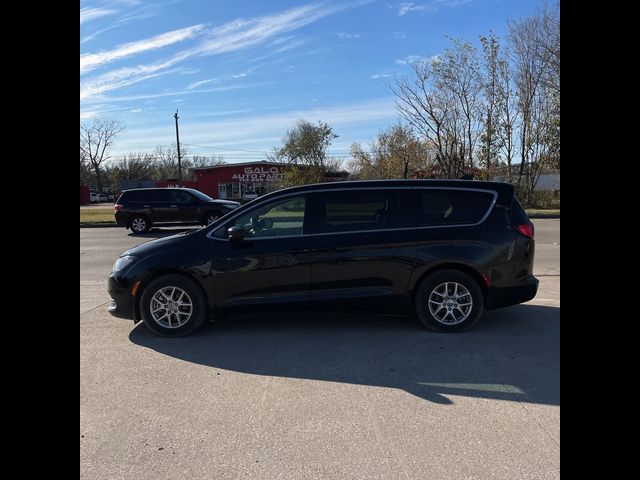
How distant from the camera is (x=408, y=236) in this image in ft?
17.5

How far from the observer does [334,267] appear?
526cm

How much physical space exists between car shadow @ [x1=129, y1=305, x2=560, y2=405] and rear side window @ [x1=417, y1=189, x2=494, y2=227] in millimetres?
1252

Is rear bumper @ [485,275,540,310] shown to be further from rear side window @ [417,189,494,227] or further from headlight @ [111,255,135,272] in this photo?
headlight @ [111,255,135,272]

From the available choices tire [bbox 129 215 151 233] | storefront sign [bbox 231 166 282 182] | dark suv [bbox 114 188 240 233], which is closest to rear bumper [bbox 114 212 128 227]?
dark suv [bbox 114 188 240 233]

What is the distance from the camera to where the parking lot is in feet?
9.26

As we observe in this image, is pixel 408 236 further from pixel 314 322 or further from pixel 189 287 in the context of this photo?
pixel 189 287

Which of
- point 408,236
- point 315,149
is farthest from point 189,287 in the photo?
point 315,149

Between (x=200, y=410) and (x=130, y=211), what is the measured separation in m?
17.2

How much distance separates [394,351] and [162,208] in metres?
16.4

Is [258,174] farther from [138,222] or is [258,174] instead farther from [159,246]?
[159,246]

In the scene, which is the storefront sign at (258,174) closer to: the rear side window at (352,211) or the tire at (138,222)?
the tire at (138,222)

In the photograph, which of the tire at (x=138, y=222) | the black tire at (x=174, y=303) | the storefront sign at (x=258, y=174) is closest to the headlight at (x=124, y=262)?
the black tire at (x=174, y=303)

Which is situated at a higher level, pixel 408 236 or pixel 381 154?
pixel 381 154
